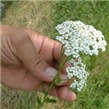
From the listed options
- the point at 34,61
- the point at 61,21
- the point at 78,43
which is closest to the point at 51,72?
the point at 34,61

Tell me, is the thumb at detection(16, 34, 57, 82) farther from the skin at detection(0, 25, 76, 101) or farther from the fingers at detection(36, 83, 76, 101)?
the fingers at detection(36, 83, 76, 101)

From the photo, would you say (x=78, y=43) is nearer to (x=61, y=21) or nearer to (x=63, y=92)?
(x=63, y=92)

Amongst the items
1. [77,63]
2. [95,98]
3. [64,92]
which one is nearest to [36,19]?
[95,98]

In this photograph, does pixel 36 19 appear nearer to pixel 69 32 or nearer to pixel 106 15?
pixel 106 15

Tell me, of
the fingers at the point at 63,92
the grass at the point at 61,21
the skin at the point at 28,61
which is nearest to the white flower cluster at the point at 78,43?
the skin at the point at 28,61

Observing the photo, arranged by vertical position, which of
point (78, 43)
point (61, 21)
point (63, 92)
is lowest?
point (63, 92)

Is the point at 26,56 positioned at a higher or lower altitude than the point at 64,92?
higher

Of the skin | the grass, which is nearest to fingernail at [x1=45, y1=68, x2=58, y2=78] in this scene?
the skin
